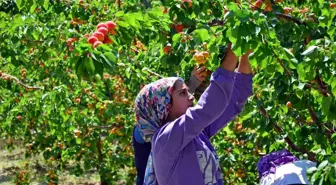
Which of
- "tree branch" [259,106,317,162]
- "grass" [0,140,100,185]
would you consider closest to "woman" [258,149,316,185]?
"tree branch" [259,106,317,162]

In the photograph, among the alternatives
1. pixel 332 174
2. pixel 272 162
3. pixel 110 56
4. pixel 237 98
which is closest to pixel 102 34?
pixel 110 56

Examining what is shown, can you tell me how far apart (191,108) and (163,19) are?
97cm

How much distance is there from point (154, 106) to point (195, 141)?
20 cm

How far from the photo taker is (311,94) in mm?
2953

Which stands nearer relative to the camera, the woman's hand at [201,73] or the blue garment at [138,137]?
the blue garment at [138,137]

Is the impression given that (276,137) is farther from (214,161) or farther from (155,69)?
(214,161)

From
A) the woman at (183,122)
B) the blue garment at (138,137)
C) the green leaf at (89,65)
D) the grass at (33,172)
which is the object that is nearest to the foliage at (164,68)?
the green leaf at (89,65)

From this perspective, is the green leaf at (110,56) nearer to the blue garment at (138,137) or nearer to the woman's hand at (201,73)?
the blue garment at (138,137)

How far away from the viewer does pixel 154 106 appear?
2377 millimetres

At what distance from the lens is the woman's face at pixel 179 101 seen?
238 cm

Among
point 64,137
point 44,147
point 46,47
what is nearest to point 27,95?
point 64,137

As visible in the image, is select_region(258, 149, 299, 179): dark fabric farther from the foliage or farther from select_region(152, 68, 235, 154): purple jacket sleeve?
select_region(152, 68, 235, 154): purple jacket sleeve

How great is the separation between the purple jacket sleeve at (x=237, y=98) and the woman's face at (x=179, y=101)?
0.73ft

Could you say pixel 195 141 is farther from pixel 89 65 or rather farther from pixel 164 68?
pixel 164 68
